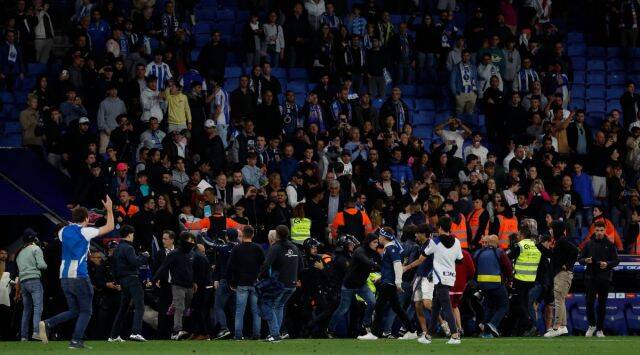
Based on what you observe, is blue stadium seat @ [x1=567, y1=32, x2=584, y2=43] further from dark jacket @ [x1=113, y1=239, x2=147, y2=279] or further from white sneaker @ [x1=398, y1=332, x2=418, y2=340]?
dark jacket @ [x1=113, y1=239, x2=147, y2=279]

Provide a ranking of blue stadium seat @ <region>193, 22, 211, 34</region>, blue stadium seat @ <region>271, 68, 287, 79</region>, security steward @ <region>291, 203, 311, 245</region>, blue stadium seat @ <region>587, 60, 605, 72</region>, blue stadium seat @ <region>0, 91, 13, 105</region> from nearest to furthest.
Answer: security steward @ <region>291, 203, 311, 245</region> < blue stadium seat @ <region>0, 91, 13, 105</region> < blue stadium seat @ <region>271, 68, 287, 79</region> < blue stadium seat @ <region>193, 22, 211, 34</region> < blue stadium seat @ <region>587, 60, 605, 72</region>

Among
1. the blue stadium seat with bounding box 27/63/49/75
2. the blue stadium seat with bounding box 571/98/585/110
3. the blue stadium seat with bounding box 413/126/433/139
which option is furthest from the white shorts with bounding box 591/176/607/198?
the blue stadium seat with bounding box 27/63/49/75

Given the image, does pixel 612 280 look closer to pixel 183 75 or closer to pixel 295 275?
pixel 295 275

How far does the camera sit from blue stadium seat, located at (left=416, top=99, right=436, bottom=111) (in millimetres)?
34125

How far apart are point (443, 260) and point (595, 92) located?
48.1 feet

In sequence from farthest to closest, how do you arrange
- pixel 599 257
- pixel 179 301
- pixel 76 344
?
pixel 599 257
pixel 179 301
pixel 76 344

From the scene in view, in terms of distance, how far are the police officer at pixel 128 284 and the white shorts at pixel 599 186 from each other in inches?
493

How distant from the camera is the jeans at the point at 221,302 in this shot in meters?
24.3

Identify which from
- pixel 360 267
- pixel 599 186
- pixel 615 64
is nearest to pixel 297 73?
pixel 599 186

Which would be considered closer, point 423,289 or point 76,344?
point 76,344

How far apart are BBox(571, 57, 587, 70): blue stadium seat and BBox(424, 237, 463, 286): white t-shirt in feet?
48.4

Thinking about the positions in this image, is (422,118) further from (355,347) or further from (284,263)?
(355,347)

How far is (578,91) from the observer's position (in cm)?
3553

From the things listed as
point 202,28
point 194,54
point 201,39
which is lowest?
point 194,54
